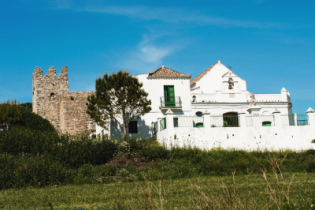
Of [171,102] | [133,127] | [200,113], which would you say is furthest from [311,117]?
[133,127]

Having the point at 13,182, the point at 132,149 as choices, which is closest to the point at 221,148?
the point at 132,149

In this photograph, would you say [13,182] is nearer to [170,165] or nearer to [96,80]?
[170,165]

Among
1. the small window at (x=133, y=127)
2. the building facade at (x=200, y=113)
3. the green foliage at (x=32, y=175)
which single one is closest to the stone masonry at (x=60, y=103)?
the building facade at (x=200, y=113)

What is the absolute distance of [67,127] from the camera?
34219 millimetres

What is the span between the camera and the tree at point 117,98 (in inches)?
910

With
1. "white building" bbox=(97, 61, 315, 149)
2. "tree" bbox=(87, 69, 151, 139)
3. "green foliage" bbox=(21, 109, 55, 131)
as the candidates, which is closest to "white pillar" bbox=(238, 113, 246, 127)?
"white building" bbox=(97, 61, 315, 149)

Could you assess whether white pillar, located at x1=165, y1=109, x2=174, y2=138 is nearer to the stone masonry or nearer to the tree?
the tree

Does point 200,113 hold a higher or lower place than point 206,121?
higher

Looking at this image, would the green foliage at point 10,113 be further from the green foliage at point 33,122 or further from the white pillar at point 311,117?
the white pillar at point 311,117

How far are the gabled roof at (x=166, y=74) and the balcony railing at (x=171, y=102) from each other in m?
1.97

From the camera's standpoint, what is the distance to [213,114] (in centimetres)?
2697

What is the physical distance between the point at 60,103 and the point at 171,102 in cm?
1536

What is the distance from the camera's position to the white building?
2041cm

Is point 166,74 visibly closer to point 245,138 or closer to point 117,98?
point 117,98
